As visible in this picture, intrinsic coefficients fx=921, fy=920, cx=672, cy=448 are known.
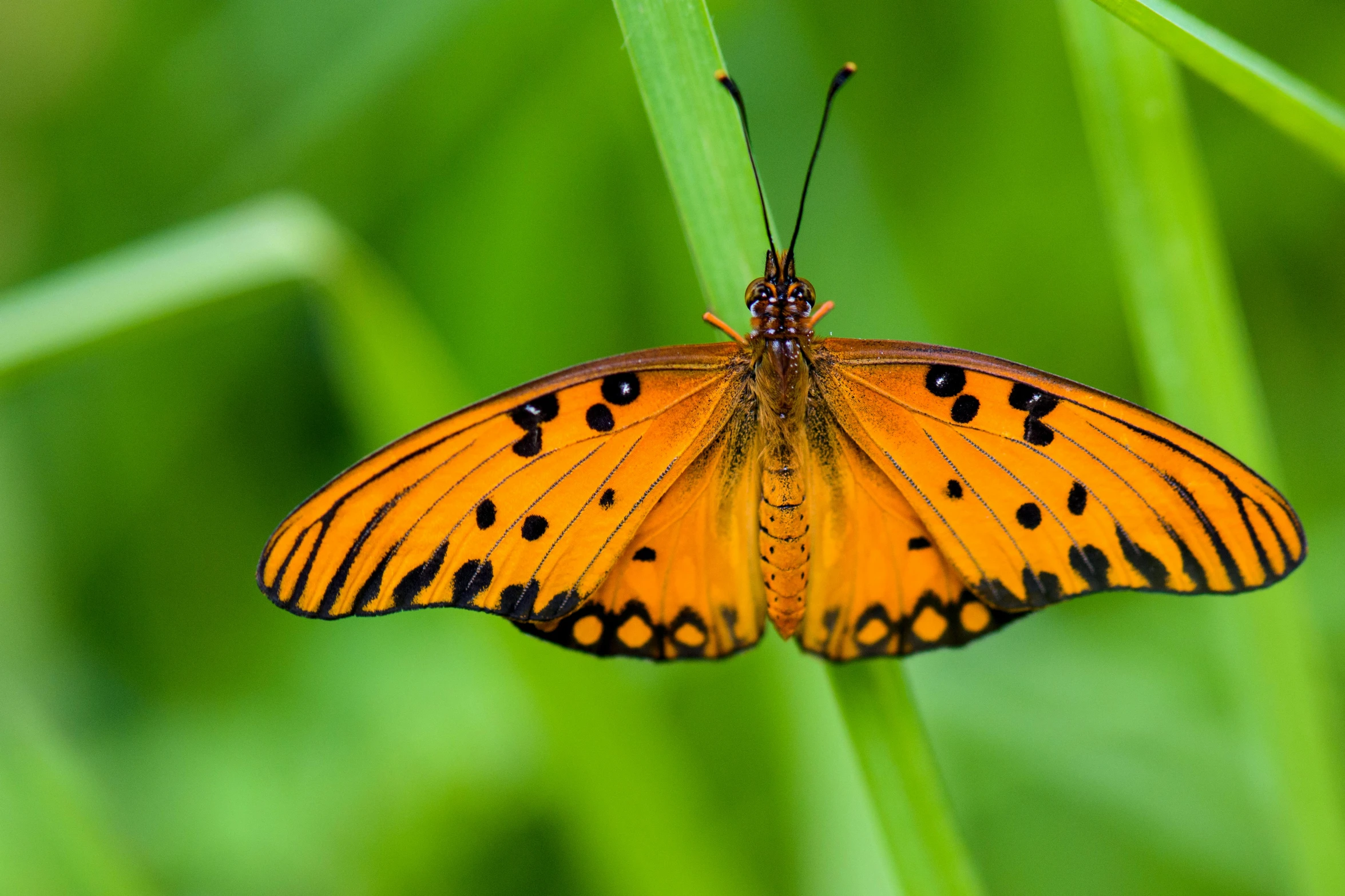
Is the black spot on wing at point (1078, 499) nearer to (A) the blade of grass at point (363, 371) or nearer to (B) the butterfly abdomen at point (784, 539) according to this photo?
(B) the butterfly abdomen at point (784, 539)

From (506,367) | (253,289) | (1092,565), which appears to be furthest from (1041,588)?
(506,367)

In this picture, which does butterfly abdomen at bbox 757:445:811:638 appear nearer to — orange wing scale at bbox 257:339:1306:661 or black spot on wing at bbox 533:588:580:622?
orange wing scale at bbox 257:339:1306:661

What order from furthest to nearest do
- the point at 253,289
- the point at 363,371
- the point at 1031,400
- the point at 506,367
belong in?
the point at 506,367 < the point at 363,371 < the point at 253,289 < the point at 1031,400

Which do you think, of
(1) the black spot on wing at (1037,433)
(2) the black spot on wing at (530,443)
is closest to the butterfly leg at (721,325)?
(2) the black spot on wing at (530,443)

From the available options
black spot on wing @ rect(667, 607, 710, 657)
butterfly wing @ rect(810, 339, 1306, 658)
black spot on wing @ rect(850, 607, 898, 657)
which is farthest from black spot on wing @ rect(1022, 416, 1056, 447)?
black spot on wing @ rect(667, 607, 710, 657)

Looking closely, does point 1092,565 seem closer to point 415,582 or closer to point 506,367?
point 415,582

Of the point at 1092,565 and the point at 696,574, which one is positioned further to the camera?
the point at 696,574

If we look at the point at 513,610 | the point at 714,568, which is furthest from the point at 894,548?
the point at 513,610
